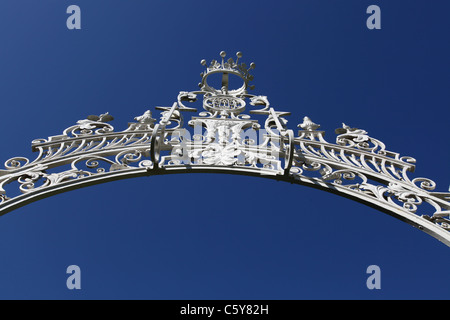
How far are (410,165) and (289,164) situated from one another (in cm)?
138

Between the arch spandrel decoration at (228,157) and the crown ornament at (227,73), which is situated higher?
the crown ornament at (227,73)

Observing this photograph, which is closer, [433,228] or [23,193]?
[433,228]

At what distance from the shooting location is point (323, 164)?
4.88m

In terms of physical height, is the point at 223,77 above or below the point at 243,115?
above

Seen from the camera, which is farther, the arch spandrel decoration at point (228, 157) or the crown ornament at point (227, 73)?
the crown ornament at point (227, 73)

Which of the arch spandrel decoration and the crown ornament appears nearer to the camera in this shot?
the arch spandrel decoration

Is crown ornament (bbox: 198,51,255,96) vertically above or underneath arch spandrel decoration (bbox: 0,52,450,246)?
above

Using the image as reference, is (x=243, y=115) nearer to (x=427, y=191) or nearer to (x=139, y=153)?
(x=139, y=153)

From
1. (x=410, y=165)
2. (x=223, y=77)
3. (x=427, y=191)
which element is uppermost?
(x=223, y=77)

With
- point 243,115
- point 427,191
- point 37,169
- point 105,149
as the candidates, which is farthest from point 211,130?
point 427,191

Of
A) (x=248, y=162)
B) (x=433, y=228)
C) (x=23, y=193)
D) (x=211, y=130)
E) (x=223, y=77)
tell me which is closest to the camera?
(x=433, y=228)

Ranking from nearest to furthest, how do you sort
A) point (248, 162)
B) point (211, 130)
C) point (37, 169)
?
point (37, 169)
point (248, 162)
point (211, 130)

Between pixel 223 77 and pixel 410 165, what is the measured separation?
2629 mm

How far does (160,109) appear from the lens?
592 cm
